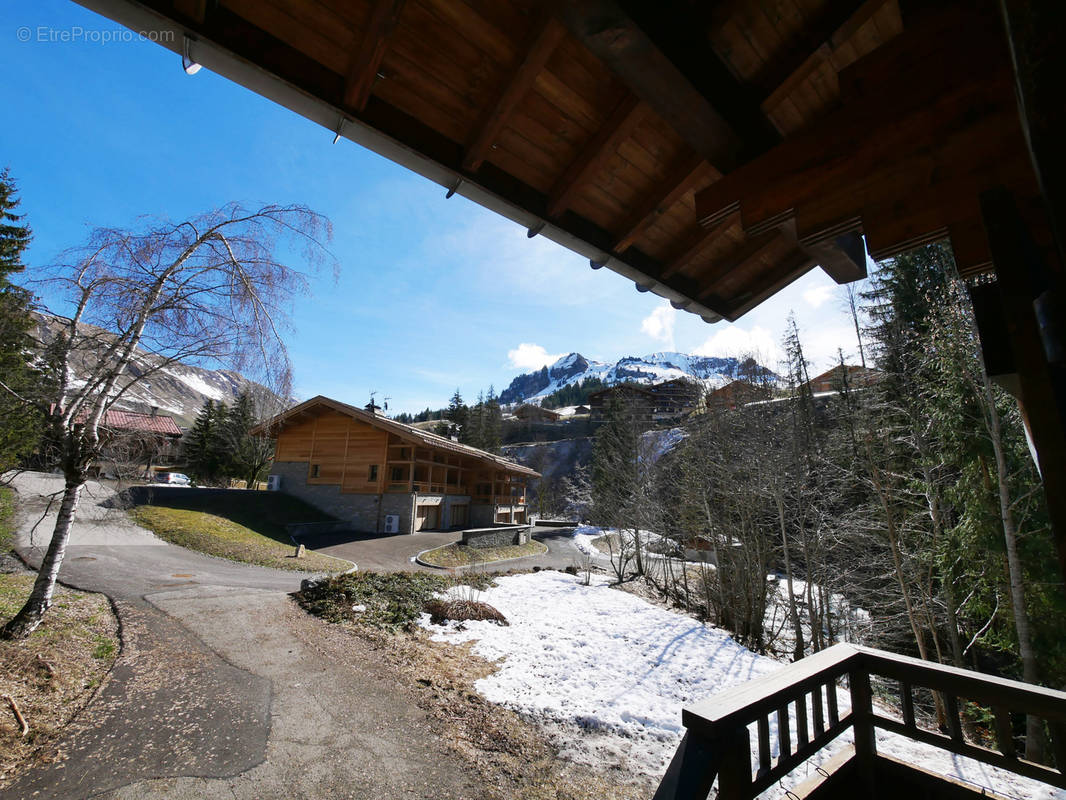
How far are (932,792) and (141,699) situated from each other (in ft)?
22.1

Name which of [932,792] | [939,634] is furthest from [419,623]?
[939,634]

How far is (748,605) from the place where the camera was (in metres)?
10.4

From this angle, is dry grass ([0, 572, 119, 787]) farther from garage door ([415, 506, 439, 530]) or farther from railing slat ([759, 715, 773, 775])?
garage door ([415, 506, 439, 530])

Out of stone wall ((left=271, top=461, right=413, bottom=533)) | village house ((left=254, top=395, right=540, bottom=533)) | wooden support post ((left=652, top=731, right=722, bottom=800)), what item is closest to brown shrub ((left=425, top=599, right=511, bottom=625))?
wooden support post ((left=652, top=731, right=722, bottom=800))

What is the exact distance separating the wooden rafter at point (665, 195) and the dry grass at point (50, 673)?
234 inches

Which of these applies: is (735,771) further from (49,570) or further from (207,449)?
(207,449)

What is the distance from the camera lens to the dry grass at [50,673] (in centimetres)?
367

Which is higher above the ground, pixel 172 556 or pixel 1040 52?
pixel 1040 52

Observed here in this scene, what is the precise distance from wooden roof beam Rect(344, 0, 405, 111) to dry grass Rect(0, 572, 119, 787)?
5473 millimetres

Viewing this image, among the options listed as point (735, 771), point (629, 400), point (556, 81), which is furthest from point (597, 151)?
point (629, 400)

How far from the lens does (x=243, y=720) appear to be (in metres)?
4.31

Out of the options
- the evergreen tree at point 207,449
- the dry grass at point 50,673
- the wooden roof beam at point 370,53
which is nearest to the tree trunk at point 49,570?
the dry grass at point 50,673

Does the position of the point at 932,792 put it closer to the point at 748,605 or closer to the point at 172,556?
the point at 748,605

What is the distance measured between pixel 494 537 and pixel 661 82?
21022 millimetres
